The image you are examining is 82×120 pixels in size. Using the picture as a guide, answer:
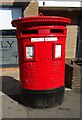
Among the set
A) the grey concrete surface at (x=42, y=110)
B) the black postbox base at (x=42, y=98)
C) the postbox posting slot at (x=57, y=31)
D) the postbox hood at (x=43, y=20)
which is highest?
the postbox hood at (x=43, y=20)

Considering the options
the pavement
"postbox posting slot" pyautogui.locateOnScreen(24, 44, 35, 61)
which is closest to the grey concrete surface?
the pavement

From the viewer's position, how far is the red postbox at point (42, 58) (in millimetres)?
5055

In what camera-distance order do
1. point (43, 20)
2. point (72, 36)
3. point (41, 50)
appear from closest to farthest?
point (43, 20)
point (41, 50)
point (72, 36)

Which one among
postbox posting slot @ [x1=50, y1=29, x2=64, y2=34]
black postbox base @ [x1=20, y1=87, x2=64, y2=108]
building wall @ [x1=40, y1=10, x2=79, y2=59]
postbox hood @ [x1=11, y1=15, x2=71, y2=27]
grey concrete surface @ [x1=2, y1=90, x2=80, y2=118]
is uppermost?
postbox hood @ [x1=11, y1=15, x2=71, y2=27]

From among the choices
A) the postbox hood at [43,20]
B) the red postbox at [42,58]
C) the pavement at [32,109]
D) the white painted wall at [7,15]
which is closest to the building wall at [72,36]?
the white painted wall at [7,15]

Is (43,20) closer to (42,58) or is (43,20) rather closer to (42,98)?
(42,58)

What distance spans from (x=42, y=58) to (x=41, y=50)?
16 cm

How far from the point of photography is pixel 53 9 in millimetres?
10305

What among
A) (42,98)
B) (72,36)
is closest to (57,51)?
(42,98)

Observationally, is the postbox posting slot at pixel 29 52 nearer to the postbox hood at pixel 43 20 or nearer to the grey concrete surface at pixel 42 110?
the postbox hood at pixel 43 20

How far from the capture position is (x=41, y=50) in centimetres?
511

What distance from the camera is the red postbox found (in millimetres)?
5055

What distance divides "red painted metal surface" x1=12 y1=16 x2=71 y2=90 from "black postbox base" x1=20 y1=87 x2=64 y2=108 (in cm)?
10

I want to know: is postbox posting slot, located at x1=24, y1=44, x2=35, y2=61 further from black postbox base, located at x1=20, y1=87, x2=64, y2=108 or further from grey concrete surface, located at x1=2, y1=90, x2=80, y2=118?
grey concrete surface, located at x1=2, y1=90, x2=80, y2=118
